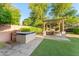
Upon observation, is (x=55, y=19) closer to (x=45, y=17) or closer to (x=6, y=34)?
(x=45, y=17)

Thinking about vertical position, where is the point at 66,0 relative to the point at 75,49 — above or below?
above

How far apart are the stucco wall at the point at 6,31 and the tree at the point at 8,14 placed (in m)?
0.08

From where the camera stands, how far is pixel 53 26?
11.5 feet

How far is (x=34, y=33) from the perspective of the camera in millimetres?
3521

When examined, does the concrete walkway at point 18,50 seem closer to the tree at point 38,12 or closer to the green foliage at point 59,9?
the tree at point 38,12

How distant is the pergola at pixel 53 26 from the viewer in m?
3.49

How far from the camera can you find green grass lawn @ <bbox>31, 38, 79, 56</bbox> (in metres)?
3.44

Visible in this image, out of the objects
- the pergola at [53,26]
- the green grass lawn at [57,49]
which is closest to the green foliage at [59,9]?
the pergola at [53,26]

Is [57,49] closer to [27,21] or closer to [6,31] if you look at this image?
[27,21]

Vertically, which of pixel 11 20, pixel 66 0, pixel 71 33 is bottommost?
pixel 71 33

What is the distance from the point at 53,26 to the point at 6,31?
740 millimetres

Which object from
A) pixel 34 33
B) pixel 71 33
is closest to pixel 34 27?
pixel 34 33

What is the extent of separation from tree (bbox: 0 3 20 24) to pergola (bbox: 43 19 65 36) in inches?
18.3

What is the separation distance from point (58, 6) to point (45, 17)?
27cm
